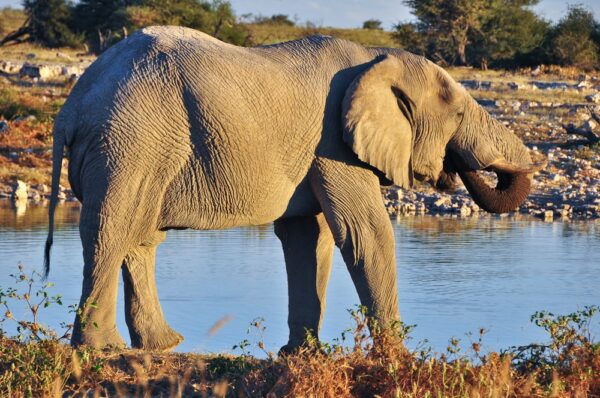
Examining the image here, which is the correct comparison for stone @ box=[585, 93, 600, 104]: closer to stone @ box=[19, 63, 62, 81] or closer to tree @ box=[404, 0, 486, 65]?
stone @ box=[19, 63, 62, 81]

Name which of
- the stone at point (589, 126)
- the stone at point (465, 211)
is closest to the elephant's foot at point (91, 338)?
the stone at point (465, 211)

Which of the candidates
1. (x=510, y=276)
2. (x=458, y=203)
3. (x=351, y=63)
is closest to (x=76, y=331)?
(x=351, y=63)

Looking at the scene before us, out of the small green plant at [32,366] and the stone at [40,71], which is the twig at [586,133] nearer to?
the stone at [40,71]

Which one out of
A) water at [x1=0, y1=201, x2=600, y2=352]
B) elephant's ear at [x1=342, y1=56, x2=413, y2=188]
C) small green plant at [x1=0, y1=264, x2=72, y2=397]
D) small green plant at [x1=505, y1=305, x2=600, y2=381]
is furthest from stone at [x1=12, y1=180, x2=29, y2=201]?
small green plant at [x1=505, y1=305, x2=600, y2=381]

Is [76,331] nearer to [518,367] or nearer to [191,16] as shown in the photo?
[518,367]

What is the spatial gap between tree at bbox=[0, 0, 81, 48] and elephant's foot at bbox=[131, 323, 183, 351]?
35.5 meters

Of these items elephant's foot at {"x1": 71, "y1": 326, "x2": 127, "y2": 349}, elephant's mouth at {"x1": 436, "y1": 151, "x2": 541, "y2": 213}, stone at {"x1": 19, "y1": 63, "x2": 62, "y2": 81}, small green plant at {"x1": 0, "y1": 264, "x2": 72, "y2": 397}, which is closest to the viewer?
small green plant at {"x1": 0, "y1": 264, "x2": 72, "y2": 397}

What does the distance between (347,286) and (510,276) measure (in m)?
1.70

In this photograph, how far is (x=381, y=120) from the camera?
736cm

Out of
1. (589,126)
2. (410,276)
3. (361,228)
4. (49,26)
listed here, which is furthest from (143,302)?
(49,26)

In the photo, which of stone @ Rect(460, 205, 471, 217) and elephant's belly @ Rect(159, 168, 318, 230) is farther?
stone @ Rect(460, 205, 471, 217)

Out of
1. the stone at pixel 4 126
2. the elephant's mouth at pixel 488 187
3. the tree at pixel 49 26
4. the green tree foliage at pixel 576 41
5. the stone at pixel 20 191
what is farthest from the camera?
the tree at pixel 49 26

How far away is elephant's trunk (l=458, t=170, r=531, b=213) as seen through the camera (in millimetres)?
7926

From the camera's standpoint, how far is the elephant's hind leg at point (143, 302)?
7.59 meters
